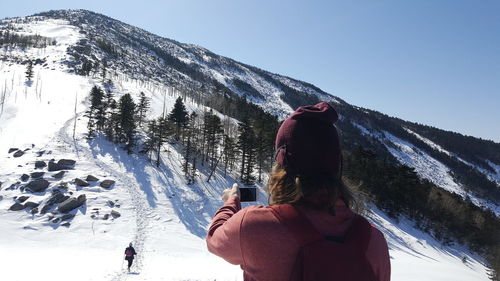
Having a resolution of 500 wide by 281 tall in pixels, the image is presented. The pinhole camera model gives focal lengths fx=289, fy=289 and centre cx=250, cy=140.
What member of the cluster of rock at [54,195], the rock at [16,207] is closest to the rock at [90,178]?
the cluster of rock at [54,195]

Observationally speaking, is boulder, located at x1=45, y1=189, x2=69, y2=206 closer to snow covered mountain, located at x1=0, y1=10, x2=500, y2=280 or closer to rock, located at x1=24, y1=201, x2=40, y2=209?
snow covered mountain, located at x1=0, y1=10, x2=500, y2=280

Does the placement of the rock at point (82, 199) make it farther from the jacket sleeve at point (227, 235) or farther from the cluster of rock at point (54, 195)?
the jacket sleeve at point (227, 235)

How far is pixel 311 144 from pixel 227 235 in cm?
66

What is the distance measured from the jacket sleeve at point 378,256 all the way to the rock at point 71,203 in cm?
3308

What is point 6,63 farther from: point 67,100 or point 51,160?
point 51,160

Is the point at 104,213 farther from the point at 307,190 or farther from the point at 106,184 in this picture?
the point at 307,190

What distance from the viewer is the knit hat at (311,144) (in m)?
1.58

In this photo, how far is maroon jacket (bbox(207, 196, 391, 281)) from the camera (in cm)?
134

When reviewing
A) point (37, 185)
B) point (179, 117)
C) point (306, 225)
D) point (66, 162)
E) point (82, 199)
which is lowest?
point (82, 199)

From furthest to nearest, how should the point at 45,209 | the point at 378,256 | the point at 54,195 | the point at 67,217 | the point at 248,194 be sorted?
the point at 54,195 → the point at 45,209 → the point at 67,217 → the point at 248,194 → the point at 378,256

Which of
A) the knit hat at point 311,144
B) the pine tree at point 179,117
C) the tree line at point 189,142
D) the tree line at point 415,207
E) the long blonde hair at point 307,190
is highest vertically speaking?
the knit hat at point 311,144

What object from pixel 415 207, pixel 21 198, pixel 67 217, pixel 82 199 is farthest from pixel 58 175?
pixel 415 207

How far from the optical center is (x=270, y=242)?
1.35 metres

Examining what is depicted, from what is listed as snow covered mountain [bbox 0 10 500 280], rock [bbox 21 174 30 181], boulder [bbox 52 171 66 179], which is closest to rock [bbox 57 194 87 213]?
snow covered mountain [bbox 0 10 500 280]
